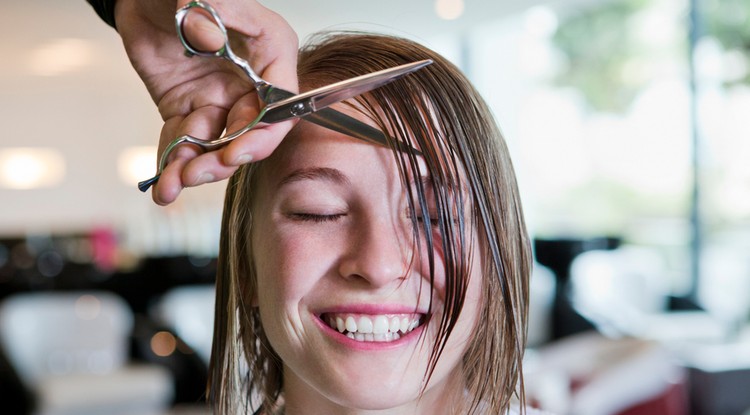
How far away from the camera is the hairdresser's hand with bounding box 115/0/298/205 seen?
0.56 metres

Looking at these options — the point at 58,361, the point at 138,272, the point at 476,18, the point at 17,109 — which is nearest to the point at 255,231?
the point at 476,18

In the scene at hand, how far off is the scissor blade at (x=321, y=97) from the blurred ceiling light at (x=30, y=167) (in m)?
7.26

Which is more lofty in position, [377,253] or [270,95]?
[270,95]

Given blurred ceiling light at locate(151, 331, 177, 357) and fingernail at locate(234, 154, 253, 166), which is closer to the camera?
fingernail at locate(234, 154, 253, 166)

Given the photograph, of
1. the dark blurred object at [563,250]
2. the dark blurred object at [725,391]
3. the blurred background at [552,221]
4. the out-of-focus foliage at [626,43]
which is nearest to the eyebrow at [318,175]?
the blurred background at [552,221]

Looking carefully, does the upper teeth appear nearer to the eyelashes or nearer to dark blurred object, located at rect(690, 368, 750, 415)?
the eyelashes

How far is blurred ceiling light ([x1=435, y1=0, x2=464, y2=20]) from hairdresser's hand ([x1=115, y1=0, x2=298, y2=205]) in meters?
0.45

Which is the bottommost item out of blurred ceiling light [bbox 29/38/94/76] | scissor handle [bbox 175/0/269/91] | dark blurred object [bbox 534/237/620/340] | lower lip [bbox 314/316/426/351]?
dark blurred object [bbox 534/237/620/340]

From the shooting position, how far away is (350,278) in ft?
2.21

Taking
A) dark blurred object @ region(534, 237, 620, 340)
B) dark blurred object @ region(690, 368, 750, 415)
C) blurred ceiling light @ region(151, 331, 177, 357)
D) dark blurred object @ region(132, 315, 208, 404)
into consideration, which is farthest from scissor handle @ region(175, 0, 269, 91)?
dark blurred object @ region(534, 237, 620, 340)

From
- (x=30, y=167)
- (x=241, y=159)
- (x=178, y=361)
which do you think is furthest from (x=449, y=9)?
(x=30, y=167)

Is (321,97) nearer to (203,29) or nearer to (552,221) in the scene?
(203,29)

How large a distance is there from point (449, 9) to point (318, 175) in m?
0.48

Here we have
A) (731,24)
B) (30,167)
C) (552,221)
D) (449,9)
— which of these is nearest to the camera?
(449,9)
